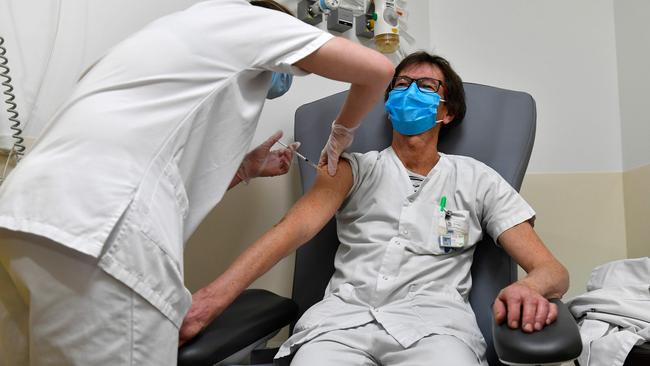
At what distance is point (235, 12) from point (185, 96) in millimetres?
199

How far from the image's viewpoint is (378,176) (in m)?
1.68

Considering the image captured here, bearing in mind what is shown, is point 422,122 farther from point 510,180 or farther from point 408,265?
point 408,265

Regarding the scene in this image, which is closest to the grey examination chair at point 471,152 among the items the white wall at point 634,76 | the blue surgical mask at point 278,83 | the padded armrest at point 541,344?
the padded armrest at point 541,344

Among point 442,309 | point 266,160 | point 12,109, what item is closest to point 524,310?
point 442,309

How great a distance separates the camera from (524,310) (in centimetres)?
108

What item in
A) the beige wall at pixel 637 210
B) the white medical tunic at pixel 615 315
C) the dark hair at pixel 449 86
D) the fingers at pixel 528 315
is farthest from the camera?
the beige wall at pixel 637 210

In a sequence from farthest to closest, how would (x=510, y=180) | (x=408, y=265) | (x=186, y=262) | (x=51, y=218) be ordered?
1. (x=186, y=262)
2. (x=510, y=180)
3. (x=408, y=265)
4. (x=51, y=218)

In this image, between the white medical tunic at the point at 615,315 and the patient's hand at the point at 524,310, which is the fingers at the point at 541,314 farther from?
the white medical tunic at the point at 615,315

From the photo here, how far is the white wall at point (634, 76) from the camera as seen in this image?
2.21 m

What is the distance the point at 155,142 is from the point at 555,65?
1.99 metres

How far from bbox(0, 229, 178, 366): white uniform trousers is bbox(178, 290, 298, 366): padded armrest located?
117mm

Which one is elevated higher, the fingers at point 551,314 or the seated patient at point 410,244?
the fingers at point 551,314

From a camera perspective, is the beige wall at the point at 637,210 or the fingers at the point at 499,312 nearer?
the fingers at the point at 499,312

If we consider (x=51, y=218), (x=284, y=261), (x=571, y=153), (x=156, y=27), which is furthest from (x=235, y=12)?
(x=571, y=153)
